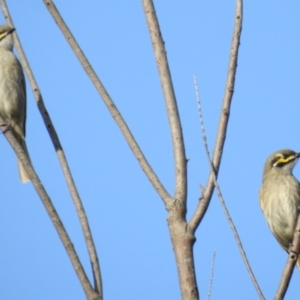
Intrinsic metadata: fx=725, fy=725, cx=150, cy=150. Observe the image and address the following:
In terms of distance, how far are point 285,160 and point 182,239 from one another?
565 centimetres

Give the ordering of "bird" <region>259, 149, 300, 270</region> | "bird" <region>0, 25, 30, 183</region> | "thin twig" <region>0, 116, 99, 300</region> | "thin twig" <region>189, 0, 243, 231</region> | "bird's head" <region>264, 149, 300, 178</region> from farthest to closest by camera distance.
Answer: "bird's head" <region>264, 149, 300, 178</region> → "bird" <region>0, 25, 30, 183</region> → "bird" <region>259, 149, 300, 270</region> → "thin twig" <region>189, 0, 243, 231</region> → "thin twig" <region>0, 116, 99, 300</region>

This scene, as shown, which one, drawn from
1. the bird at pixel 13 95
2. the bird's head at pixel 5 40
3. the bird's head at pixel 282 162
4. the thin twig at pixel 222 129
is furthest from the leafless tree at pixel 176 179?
the bird's head at pixel 5 40

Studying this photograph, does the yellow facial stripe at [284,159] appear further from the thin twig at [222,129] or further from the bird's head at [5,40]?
the thin twig at [222,129]

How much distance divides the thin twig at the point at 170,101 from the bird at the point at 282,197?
15.3ft

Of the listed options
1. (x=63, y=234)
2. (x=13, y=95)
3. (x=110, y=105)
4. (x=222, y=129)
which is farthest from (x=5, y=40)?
(x=63, y=234)

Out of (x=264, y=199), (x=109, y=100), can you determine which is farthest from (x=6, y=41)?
(x=109, y=100)

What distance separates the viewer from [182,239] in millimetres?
3629

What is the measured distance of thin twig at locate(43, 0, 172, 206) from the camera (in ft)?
12.7

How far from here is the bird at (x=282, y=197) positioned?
8.51m

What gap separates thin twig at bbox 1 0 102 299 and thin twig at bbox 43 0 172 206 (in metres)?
0.50

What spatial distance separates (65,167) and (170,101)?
35.6 inches

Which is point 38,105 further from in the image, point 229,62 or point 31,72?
point 229,62

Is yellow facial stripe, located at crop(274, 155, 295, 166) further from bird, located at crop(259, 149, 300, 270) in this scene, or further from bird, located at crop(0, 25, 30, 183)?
bird, located at crop(0, 25, 30, 183)

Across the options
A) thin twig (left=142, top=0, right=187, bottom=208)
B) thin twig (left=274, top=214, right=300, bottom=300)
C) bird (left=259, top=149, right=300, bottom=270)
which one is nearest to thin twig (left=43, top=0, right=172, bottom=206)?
thin twig (left=142, top=0, right=187, bottom=208)
